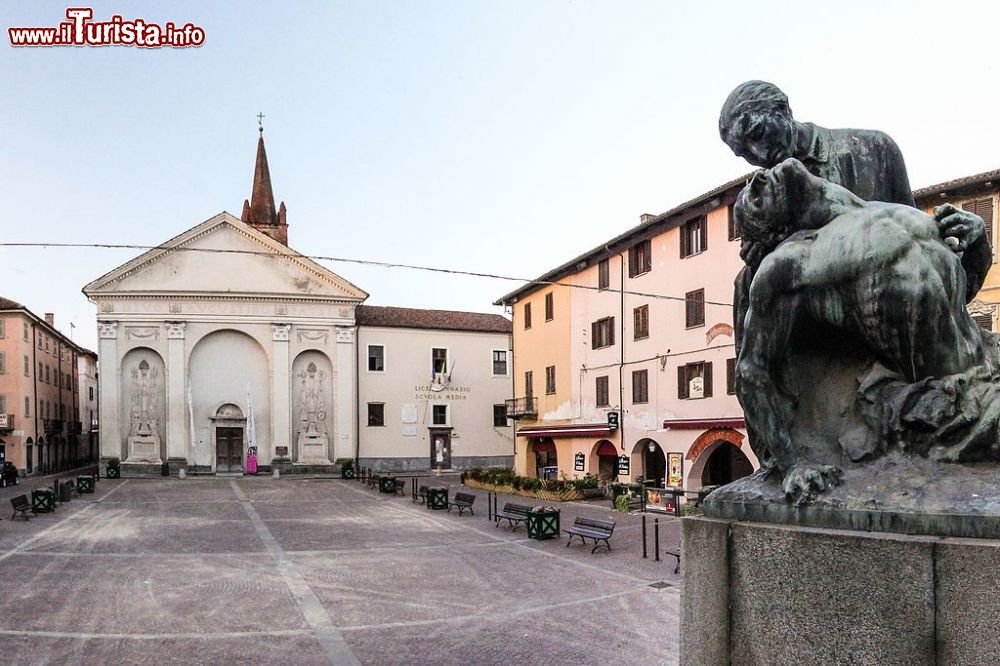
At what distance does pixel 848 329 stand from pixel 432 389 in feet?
156

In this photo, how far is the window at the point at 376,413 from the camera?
1896 inches

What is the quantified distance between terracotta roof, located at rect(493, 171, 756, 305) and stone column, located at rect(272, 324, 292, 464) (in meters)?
16.9

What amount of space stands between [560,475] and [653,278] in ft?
34.0

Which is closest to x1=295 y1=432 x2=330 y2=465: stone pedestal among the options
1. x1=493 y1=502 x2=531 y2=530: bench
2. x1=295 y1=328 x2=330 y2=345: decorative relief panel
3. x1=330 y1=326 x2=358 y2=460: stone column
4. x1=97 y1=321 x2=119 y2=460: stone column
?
x1=330 y1=326 x2=358 y2=460: stone column

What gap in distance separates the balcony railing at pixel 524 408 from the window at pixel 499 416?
38.6 feet

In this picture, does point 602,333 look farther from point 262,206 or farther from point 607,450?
point 262,206

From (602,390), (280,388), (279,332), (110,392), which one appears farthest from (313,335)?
(602,390)

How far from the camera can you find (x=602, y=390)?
31.2m

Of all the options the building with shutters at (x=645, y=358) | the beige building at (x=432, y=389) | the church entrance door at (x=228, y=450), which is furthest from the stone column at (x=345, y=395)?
the building with shutters at (x=645, y=358)

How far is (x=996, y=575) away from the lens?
2.14 metres

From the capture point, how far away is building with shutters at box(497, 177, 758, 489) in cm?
2412

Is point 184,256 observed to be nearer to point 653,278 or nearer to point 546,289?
point 546,289

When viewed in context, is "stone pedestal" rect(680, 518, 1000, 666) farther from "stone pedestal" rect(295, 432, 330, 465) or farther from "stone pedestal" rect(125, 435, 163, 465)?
"stone pedestal" rect(125, 435, 163, 465)

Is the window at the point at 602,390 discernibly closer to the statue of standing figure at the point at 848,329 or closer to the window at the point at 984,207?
the window at the point at 984,207
